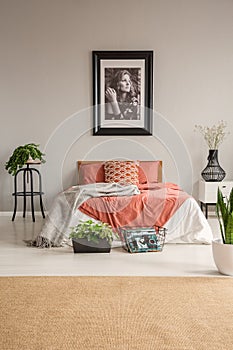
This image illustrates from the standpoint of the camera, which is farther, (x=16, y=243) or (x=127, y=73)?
(x=127, y=73)

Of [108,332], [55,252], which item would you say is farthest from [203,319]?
[55,252]

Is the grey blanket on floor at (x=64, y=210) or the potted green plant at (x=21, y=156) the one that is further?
the potted green plant at (x=21, y=156)

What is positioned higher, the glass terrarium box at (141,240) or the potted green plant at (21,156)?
the potted green plant at (21,156)

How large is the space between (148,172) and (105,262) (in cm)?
248

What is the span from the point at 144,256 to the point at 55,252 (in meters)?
0.79

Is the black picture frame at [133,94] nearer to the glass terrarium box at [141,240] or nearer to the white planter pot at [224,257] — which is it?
the glass terrarium box at [141,240]

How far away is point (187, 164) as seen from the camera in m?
7.12

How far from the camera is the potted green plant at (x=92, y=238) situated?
4.80 metres

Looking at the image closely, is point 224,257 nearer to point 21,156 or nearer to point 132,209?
point 132,209

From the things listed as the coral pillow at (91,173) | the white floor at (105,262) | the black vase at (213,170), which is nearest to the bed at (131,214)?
the white floor at (105,262)

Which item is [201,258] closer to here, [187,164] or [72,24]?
[187,164]

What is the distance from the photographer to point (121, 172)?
21.4ft

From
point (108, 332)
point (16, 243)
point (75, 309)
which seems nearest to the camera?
point (108, 332)

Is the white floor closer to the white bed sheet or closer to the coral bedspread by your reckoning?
the white bed sheet
